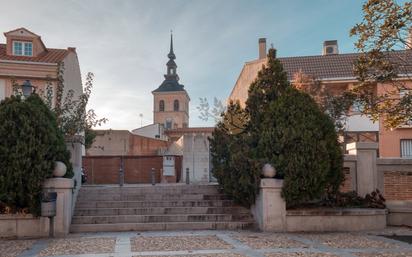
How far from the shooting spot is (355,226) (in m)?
10.6

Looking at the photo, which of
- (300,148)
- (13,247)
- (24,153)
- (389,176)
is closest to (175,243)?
(13,247)

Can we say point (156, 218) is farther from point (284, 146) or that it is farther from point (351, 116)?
point (351, 116)

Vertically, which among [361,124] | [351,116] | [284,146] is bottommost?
[284,146]

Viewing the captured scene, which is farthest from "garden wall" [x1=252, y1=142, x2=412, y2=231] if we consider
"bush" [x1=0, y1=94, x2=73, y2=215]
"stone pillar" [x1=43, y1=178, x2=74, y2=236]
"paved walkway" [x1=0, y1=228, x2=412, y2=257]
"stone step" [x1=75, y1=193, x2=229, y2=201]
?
"bush" [x1=0, y1=94, x2=73, y2=215]

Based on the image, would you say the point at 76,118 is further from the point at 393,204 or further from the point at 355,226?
the point at 393,204

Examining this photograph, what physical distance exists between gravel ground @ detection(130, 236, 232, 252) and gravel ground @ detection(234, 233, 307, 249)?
0.55 metres

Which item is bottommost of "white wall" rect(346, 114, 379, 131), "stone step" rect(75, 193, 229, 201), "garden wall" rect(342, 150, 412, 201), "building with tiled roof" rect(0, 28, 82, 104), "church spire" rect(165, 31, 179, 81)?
"stone step" rect(75, 193, 229, 201)

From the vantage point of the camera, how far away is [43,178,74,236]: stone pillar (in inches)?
387

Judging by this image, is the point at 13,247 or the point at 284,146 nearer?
the point at 13,247

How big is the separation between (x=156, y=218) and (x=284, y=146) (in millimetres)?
3895

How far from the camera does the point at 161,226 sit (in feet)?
35.1

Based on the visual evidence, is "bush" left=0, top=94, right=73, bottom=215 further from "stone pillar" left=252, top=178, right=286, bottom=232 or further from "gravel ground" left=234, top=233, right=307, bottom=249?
"stone pillar" left=252, top=178, right=286, bottom=232

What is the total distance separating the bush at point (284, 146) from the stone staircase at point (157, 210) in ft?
2.08

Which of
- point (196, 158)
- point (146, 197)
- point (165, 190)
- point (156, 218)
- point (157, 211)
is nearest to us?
point (156, 218)
